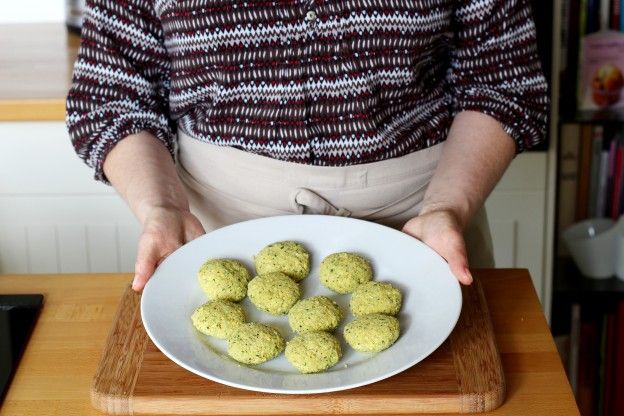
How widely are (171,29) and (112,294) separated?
1.09ft

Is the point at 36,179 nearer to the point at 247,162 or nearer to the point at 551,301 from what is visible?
the point at 247,162

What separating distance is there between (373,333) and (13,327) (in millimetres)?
405

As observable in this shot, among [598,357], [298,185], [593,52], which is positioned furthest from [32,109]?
[598,357]

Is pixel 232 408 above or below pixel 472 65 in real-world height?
below

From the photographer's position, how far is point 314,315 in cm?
90

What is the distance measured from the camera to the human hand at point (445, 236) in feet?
3.12

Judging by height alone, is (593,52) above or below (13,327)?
above

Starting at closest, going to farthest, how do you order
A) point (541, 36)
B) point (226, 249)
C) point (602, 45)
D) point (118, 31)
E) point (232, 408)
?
point (232, 408), point (226, 249), point (118, 31), point (541, 36), point (602, 45)

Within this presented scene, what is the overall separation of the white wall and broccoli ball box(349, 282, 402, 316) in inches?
54.5

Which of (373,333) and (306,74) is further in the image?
(306,74)

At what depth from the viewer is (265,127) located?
110cm

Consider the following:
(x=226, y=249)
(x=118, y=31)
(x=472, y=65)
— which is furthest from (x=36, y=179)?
(x=472, y=65)

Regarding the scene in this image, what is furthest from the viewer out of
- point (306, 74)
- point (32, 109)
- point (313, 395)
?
point (32, 109)

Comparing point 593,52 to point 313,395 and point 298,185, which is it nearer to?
point 298,185
